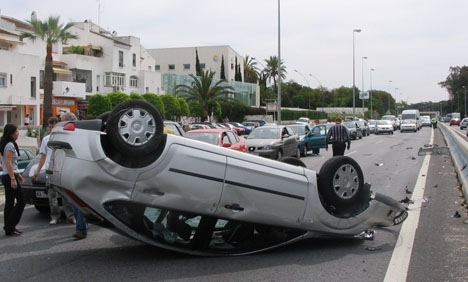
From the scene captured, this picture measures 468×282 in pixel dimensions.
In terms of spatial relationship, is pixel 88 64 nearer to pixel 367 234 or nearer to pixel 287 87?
pixel 367 234

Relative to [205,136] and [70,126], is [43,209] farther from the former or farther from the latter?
[205,136]

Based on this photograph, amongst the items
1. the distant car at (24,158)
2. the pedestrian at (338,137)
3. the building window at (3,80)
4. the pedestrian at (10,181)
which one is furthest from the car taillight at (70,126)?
the building window at (3,80)

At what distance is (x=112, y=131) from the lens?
18.5ft

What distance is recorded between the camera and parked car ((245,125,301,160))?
19281 millimetres

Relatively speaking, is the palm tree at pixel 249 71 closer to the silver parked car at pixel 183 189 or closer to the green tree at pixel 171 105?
the green tree at pixel 171 105

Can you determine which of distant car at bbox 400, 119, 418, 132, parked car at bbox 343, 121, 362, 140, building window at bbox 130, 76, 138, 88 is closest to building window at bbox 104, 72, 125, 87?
building window at bbox 130, 76, 138, 88

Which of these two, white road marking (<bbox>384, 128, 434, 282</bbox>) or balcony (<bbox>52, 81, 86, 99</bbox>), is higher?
balcony (<bbox>52, 81, 86, 99</bbox>)

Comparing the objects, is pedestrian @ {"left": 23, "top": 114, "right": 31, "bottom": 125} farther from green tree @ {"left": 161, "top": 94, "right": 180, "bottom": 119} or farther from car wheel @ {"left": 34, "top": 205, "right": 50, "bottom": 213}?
car wheel @ {"left": 34, "top": 205, "right": 50, "bottom": 213}

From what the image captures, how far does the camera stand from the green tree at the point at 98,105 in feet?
159

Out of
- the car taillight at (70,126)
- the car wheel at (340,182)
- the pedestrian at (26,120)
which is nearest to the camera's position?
the car taillight at (70,126)

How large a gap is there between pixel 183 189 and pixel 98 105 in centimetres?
4449

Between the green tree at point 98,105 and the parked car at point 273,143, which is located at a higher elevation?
the green tree at point 98,105

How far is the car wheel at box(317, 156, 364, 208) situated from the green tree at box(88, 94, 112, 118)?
4337cm

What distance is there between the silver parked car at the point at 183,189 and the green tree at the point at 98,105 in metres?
43.5
